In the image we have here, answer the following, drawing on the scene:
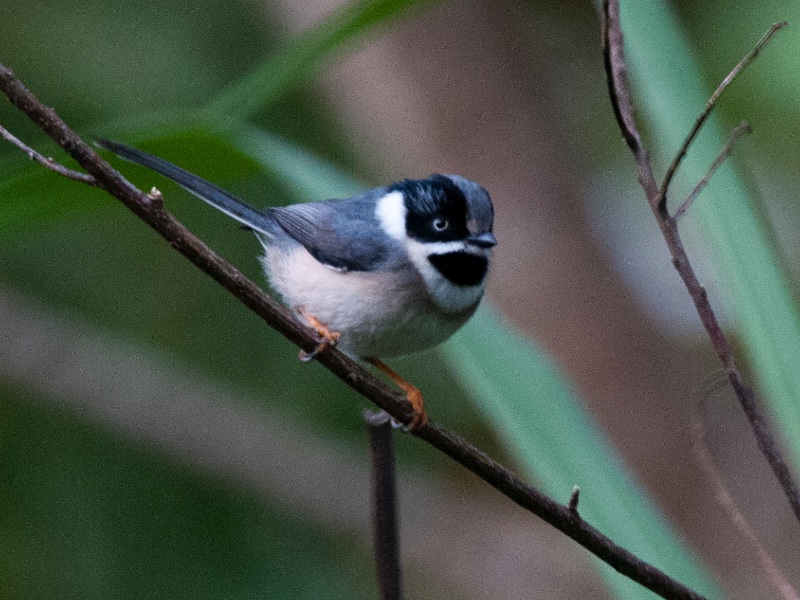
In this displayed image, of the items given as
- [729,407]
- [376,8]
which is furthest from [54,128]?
[729,407]

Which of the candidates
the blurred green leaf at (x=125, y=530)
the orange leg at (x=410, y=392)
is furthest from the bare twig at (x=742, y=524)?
the blurred green leaf at (x=125, y=530)

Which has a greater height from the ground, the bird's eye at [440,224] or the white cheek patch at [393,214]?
the white cheek patch at [393,214]

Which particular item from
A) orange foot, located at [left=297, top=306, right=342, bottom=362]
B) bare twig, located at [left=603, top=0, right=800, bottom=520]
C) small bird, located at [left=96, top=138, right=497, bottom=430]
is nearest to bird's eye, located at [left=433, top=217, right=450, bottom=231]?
small bird, located at [left=96, top=138, right=497, bottom=430]

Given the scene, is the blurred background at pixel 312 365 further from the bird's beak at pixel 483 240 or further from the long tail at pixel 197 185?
the bird's beak at pixel 483 240

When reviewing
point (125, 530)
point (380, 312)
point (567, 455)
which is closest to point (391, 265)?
point (380, 312)

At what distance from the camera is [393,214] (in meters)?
2.71

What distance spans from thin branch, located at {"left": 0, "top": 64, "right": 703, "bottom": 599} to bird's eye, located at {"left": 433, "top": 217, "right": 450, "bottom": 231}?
86 centimetres

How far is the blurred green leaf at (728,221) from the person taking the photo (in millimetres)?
1917

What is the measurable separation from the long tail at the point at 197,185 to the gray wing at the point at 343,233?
0.27 feet

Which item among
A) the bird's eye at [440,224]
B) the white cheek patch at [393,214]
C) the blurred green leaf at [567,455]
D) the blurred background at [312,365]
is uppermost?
the blurred background at [312,365]

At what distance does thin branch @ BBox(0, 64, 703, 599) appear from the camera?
1.51 meters

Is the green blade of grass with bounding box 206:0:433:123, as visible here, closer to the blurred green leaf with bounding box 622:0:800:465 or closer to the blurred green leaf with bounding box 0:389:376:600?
the blurred green leaf with bounding box 622:0:800:465

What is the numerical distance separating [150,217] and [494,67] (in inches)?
142

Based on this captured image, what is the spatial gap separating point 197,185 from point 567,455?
1.02 metres
